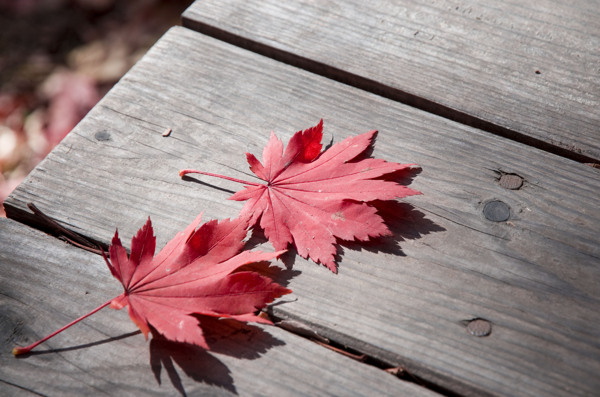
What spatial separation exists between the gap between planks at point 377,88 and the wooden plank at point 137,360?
2.11ft

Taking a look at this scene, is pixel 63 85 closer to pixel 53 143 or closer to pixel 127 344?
pixel 53 143

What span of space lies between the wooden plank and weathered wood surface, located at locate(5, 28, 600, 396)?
0.06 meters

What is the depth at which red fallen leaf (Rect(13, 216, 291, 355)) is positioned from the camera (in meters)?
0.88

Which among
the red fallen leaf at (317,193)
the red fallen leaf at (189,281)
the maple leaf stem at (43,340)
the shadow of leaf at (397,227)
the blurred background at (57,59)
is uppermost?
the shadow of leaf at (397,227)

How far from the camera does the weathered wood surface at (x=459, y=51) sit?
4.02ft

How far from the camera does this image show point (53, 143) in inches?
94.0

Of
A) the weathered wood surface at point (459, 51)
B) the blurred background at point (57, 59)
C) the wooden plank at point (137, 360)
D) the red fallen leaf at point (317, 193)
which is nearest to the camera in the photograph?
the wooden plank at point (137, 360)

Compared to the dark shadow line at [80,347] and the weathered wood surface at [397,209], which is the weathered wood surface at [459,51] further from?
the dark shadow line at [80,347]

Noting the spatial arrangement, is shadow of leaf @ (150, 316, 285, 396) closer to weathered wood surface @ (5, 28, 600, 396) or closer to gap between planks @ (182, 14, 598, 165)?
weathered wood surface @ (5, 28, 600, 396)

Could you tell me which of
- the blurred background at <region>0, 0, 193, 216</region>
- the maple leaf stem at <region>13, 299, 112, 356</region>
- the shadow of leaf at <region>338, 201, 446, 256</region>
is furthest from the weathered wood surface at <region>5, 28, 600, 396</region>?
the blurred background at <region>0, 0, 193, 216</region>

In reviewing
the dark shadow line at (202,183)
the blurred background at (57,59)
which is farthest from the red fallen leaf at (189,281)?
the blurred background at (57,59)

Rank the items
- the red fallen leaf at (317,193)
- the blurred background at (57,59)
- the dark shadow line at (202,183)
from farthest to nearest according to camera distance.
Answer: the blurred background at (57,59), the dark shadow line at (202,183), the red fallen leaf at (317,193)

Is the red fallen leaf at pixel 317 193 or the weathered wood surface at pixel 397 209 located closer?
the weathered wood surface at pixel 397 209

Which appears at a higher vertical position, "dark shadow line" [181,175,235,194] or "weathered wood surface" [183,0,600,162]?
"weathered wood surface" [183,0,600,162]
